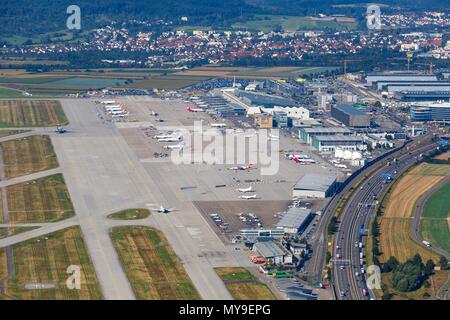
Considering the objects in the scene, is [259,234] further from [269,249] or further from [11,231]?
[11,231]

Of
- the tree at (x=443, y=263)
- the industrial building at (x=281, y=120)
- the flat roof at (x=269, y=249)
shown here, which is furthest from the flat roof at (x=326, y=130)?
the tree at (x=443, y=263)

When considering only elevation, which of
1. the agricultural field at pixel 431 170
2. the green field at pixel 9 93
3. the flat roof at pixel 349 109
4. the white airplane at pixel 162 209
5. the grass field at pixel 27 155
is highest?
the flat roof at pixel 349 109

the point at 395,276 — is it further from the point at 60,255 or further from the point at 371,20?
the point at 371,20

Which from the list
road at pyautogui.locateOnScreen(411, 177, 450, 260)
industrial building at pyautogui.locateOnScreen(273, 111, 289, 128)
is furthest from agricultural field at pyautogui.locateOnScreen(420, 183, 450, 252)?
industrial building at pyautogui.locateOnScreen(273, 111, 289, 128)

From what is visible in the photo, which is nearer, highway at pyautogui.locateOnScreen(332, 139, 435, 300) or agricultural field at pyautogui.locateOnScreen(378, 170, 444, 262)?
highway at pyautogui.locateOnScreen(332, 139, 435, 300)

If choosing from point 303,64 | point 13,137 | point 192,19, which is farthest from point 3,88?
point 192,19

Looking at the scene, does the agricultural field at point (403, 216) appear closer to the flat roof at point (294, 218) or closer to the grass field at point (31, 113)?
the flat roof at point (294, 218)

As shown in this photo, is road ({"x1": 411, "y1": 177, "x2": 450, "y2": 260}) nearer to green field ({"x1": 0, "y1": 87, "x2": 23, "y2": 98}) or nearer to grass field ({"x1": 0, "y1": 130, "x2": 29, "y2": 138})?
grass field ({"x1": 0, "y1": 130, "x2": 29, "y2": 138})
